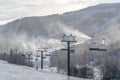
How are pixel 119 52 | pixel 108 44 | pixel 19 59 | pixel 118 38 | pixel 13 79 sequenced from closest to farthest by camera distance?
pixel 13 79
pixel 19 59
pixel 119 52
pixel 108 44
pixel 118 38

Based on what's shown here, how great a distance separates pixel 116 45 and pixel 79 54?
17.5 meters

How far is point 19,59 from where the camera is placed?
12394 cm

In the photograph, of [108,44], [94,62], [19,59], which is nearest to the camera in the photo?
[19,59]

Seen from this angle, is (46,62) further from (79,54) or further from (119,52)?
(119,52)

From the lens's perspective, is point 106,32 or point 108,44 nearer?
point 108,44

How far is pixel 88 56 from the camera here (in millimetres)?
171750

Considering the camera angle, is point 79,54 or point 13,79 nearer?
point 13,79

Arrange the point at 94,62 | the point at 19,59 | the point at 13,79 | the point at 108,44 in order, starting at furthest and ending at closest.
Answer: the point at 108,44 → the point at 94,62 → the point at 19,59 → the point at 13,79

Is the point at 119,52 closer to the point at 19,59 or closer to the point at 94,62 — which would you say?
the point at 94,62

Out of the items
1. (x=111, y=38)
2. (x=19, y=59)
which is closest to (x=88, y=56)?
(x=111, y=38)

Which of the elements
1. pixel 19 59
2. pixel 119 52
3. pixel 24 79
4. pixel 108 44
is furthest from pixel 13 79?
pixel 108 44

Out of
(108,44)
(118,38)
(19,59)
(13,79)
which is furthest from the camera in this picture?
(118,38)

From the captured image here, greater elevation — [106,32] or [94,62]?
[106,32]

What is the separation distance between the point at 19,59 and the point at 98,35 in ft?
235
